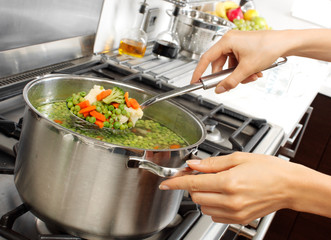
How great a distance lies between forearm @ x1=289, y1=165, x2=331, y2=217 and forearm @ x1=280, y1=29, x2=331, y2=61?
18.5 inches

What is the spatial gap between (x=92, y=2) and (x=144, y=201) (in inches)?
38.5

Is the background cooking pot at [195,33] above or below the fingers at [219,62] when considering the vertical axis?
below

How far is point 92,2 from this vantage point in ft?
4.67

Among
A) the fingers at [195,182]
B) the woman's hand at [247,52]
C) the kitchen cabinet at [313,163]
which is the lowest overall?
the kitchen cabinet at [313,163]

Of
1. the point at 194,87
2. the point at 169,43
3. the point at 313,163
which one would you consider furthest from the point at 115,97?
the point at 313,163

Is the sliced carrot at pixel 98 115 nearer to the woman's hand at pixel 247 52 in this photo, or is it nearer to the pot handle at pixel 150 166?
the pot handle at pixel 150 166

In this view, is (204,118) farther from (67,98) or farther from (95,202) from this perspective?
(95,202)

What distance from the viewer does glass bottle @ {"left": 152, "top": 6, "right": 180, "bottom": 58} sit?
5.50 ft

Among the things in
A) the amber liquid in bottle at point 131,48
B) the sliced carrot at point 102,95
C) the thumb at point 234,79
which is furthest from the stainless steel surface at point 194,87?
the amber liquid in bottle at point 131,48

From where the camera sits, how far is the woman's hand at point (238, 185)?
61 cm

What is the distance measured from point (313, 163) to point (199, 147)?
5.38 feet

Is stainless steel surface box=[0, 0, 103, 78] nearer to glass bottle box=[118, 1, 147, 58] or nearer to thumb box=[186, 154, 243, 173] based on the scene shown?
glass bottle box=[118, 1, 147, 58]

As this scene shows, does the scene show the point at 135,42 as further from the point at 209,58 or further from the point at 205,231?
the point at 205,231

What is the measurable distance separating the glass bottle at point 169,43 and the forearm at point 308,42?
67cm
